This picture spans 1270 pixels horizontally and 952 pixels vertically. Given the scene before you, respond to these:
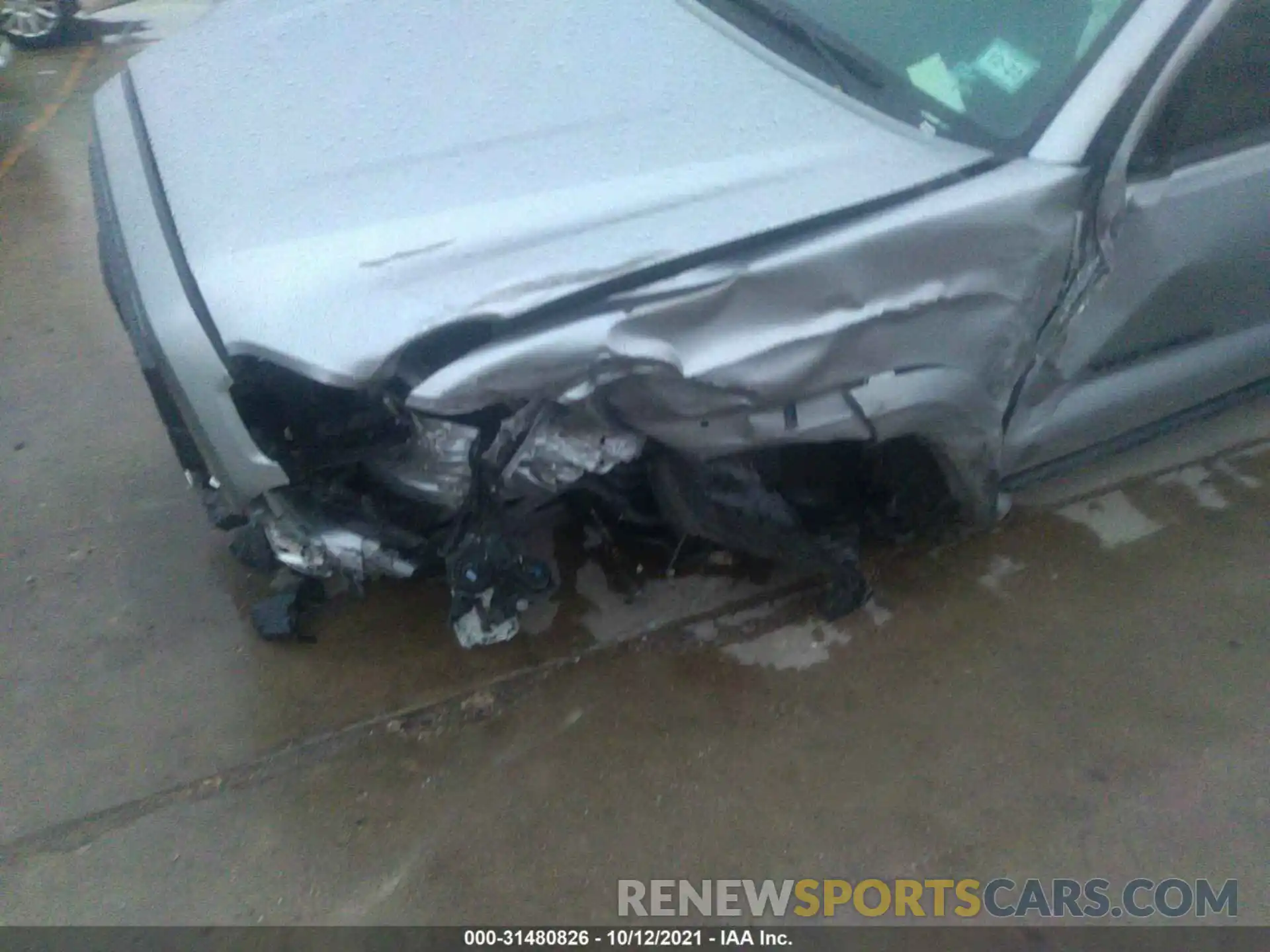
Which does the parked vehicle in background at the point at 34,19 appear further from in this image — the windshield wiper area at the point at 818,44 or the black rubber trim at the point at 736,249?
the black rubber trim at the point at 736,249

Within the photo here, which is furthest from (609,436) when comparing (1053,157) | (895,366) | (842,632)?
(1053,157)

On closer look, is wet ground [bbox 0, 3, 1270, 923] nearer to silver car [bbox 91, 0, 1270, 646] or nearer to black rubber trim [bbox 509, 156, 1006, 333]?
silver car [bbox 91, 0, 1270, 646]

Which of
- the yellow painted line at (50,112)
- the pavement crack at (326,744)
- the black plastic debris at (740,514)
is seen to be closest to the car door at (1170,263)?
the black plastic debris at (740,514)

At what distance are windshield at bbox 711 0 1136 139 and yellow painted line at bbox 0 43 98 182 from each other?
4880 mm

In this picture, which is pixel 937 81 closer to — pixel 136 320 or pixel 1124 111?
pixel 1124 111

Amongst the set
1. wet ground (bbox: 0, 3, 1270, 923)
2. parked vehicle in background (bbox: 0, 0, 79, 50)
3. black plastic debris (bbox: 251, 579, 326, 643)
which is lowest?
wet ground (bbox: 0, 3, 1270, 923)

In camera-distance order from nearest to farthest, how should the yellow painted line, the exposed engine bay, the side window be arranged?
the exposed engine bay → the side window → the yellow painted line

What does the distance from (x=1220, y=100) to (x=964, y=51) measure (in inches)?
23.7

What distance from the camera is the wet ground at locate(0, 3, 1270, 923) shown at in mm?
2078

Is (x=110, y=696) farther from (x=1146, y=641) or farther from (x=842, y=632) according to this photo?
(x=1146, y=641)

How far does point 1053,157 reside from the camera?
80.7 inches

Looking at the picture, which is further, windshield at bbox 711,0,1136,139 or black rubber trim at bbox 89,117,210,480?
windshield at bbox 711,0,1136,139

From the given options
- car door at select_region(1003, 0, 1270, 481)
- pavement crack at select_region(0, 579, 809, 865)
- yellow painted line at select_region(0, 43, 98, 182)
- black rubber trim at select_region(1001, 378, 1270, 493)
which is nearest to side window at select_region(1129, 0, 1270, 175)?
car door at select_region(1003, 0, 1270, 481)

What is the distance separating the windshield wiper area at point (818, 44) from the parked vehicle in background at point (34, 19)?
23.1 ft
